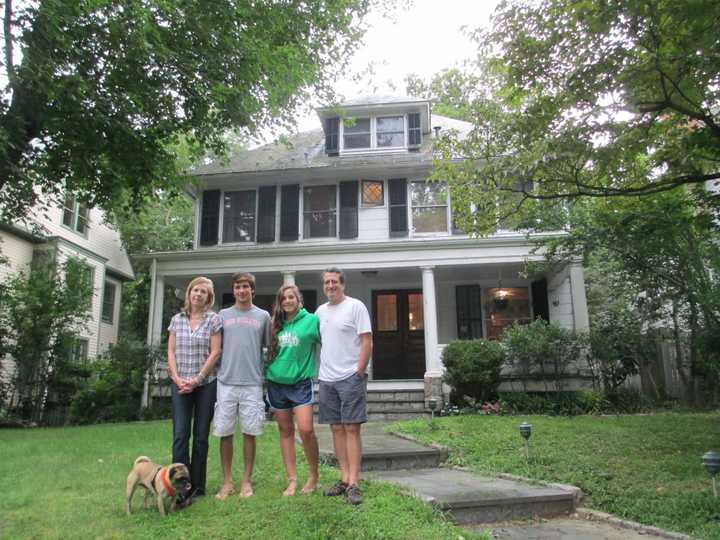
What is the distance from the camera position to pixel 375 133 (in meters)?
14.0

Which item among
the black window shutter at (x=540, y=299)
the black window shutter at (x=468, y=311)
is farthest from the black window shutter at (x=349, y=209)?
the black window shutter at (x=540, y=299)

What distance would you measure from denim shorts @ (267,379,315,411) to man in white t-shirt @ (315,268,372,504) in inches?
4.1

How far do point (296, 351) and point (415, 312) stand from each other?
9.45m

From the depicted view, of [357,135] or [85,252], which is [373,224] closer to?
[357,135]

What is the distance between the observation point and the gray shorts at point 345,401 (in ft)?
12.3

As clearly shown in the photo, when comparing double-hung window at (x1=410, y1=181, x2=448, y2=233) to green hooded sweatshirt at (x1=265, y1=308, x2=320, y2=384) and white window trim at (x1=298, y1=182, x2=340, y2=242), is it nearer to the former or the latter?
white window trim at (x1=298, y1=182, x2=340, y2=242)

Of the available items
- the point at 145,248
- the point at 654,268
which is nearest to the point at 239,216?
the point at 145,248

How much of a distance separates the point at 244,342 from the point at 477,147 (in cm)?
466

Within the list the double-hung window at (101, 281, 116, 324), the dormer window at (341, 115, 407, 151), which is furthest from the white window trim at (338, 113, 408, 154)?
the double-hung window at (101, 281, 116, 324)

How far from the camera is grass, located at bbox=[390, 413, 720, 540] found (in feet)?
12.7

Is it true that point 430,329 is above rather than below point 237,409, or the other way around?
above

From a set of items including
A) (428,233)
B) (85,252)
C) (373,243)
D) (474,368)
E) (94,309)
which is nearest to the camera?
(474,368)

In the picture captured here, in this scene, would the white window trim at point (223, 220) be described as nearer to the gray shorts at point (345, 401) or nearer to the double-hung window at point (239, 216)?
the double-hung window at point (239, 216)

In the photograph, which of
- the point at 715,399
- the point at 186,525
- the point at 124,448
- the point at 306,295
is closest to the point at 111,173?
the point at 124,448
